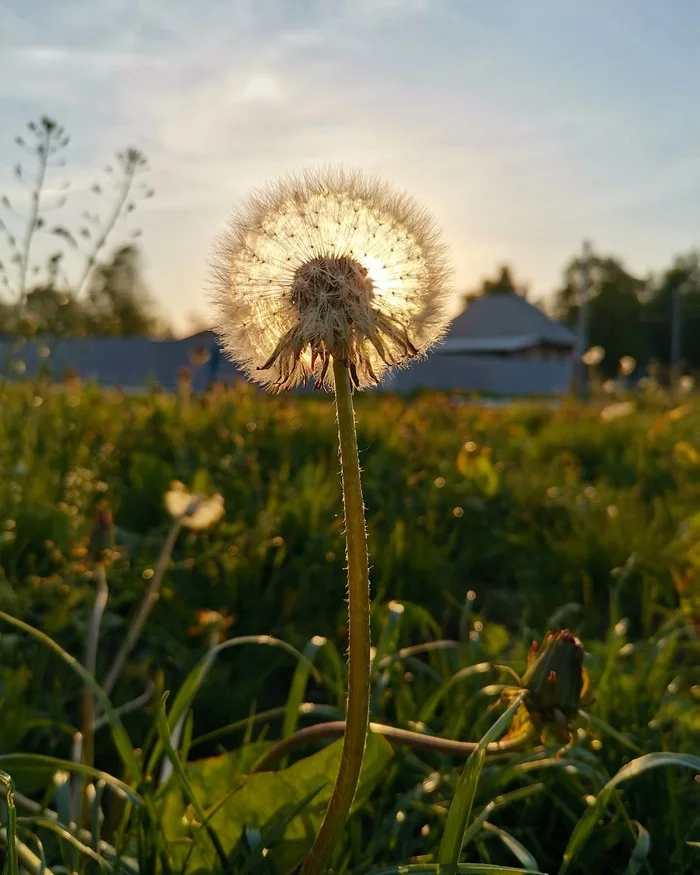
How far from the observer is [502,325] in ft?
164

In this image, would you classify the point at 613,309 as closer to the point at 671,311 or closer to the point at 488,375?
the point at 671,311

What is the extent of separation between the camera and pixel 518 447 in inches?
173

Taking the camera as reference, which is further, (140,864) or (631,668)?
(631,668)

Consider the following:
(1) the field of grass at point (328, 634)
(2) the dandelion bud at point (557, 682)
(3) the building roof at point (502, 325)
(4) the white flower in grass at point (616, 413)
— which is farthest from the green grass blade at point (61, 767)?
(3) the building roof at point (502, 325)

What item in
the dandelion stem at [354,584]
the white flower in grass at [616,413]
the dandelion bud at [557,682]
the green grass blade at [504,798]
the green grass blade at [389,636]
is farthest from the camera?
the white flower in grass at [616,413]

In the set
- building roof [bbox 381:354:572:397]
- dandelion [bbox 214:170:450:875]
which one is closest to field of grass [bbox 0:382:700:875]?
dandelion [bbox 214:170:450:875]

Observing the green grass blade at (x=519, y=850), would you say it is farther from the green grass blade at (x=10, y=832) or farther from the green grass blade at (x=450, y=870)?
the green grass blade at (x=10, y=832)

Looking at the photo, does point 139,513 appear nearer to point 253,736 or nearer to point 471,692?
point 253,736

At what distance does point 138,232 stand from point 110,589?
37.9 inches

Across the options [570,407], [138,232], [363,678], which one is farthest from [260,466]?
[570,407]

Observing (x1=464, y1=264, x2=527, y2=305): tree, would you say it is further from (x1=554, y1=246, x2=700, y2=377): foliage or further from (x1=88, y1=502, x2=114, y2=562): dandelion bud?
(x1=88, y1=502, x2=114, y2=562): dandelion bud

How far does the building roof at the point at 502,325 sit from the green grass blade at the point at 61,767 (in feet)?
157

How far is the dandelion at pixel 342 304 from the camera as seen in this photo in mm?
766

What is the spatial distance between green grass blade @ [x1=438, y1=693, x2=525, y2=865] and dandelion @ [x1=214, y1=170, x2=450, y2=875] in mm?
109
